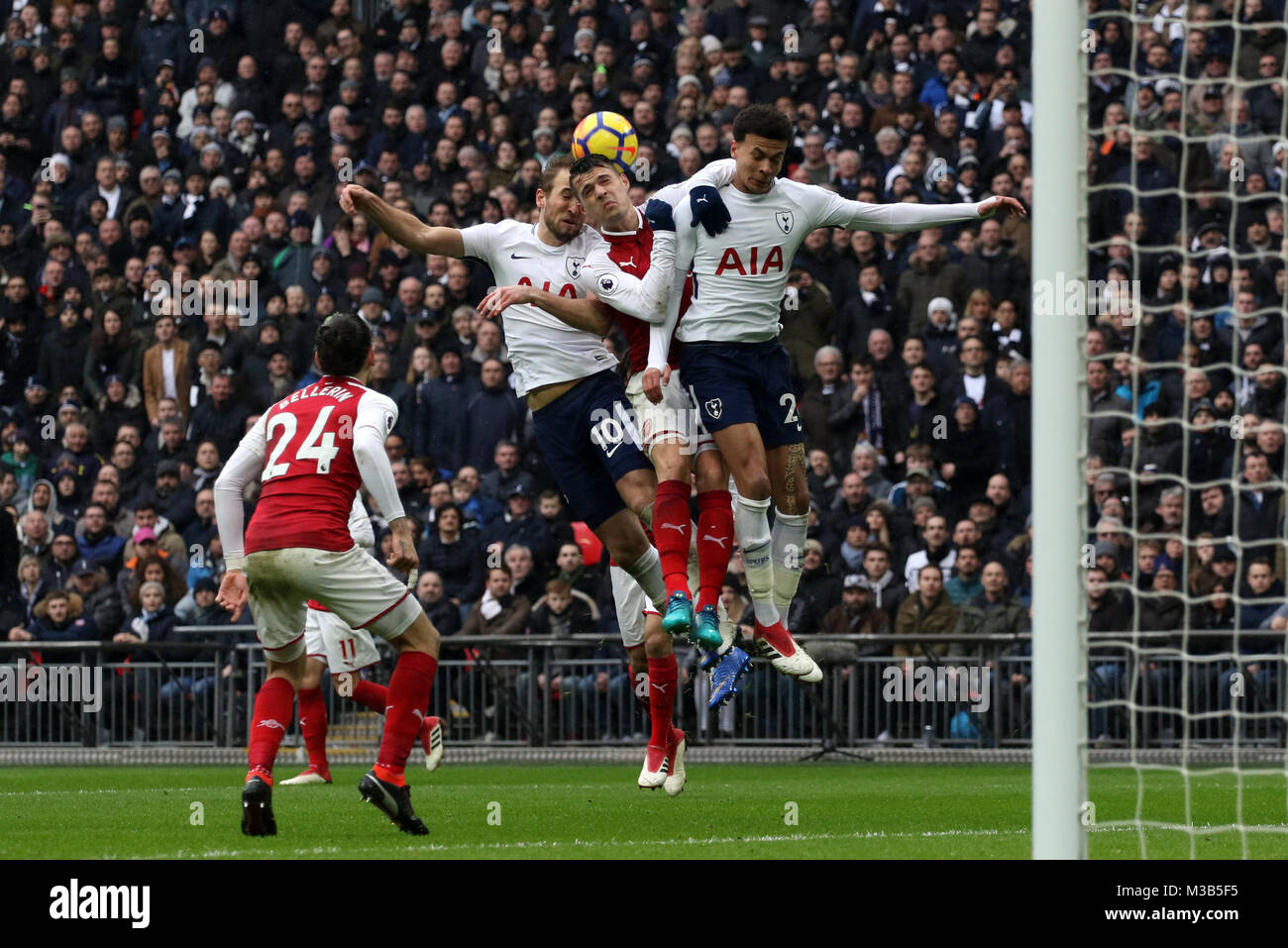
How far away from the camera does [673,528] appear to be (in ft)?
32.8

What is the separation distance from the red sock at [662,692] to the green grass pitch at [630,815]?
0.37 meters

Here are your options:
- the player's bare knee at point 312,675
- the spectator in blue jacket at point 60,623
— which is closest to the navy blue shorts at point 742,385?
the player's bare knee at point 312,675

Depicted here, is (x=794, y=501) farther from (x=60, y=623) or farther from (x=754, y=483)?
(x=60, y=623)

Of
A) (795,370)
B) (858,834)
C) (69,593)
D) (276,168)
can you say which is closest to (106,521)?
(69,593)

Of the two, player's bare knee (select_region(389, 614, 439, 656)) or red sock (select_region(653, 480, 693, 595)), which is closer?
player's bare knee (select_region(389, 614, 439, 656))

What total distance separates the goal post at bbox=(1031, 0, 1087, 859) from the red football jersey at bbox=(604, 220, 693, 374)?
4527mm

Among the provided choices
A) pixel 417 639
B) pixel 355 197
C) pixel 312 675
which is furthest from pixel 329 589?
pixel 312 675

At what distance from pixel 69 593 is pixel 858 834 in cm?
1055

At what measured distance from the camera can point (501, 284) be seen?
34.6ft

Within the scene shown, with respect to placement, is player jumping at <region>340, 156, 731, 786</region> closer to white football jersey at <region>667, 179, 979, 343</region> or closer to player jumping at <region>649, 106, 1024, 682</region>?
player jumping at <region>649, 106, 1024, 682</region>

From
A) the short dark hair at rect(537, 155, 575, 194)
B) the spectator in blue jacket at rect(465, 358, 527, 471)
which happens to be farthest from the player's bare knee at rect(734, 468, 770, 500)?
the spectator in blue jacket at rect(465, 358, 527, 471)

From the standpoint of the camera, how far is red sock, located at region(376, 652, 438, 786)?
828cm

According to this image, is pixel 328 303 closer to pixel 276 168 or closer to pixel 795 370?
pixel 276 168
